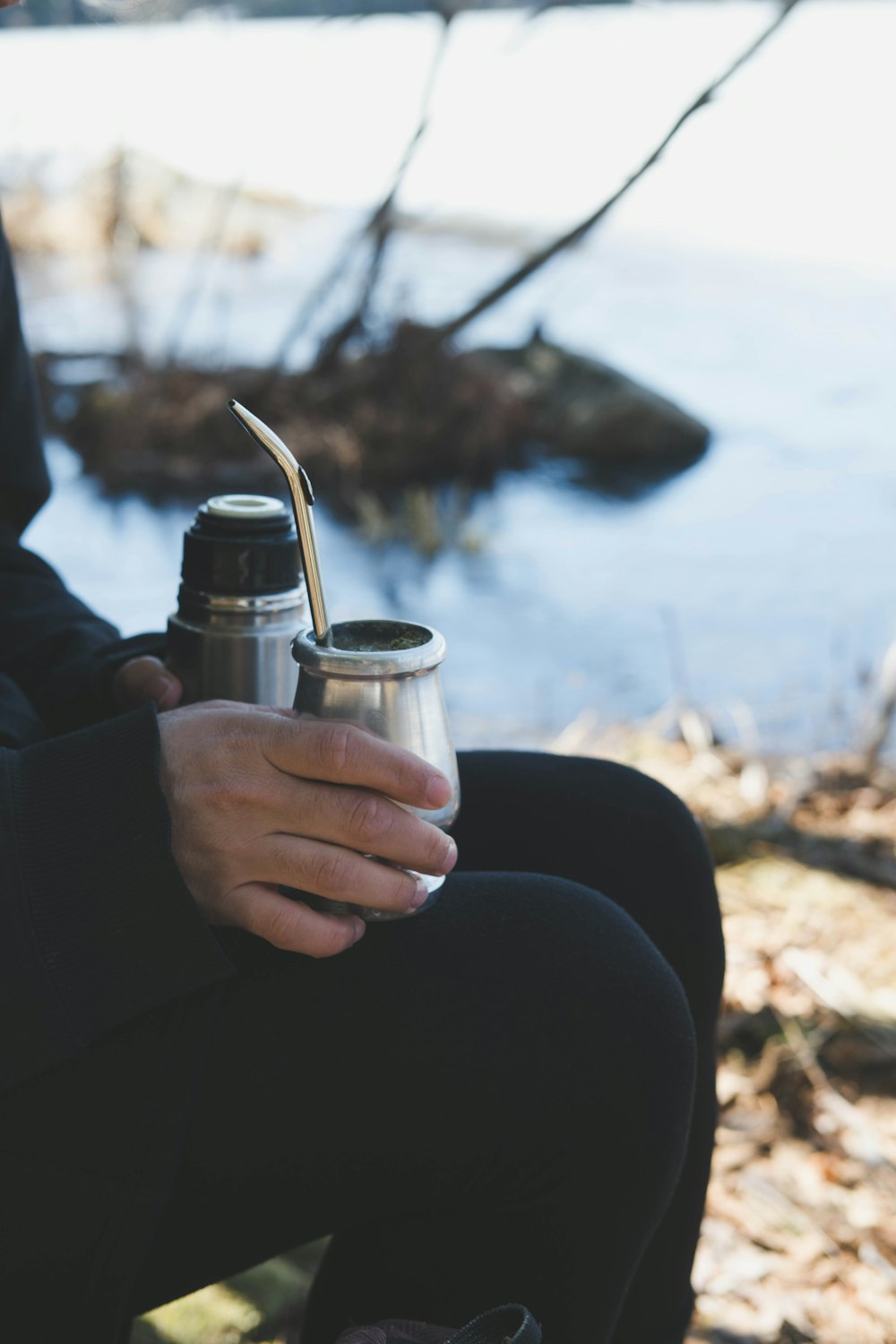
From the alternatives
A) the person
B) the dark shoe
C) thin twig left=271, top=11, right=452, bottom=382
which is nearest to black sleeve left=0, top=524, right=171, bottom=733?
the person

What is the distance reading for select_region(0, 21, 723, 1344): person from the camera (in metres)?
0.81

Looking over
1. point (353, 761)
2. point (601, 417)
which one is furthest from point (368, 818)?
point (601, 417)

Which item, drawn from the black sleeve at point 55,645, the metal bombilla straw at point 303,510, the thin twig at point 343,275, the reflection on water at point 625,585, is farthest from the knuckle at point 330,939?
the thin twig at point 343,275

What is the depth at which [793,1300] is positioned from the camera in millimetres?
1527

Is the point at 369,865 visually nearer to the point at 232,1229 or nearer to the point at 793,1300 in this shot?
the point at 232,1229

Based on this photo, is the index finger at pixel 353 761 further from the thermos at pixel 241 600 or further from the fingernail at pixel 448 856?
the thermos at pixel 241 600

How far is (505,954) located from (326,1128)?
0.51 ft

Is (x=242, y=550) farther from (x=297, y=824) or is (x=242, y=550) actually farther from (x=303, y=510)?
(x=297, y=824)

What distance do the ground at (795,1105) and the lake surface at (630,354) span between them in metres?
0.90

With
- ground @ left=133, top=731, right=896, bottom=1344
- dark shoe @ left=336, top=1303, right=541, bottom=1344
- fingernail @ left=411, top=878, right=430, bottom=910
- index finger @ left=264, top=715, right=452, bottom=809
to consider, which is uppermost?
index finger @ left=264, top=715, right=452, bottom=809

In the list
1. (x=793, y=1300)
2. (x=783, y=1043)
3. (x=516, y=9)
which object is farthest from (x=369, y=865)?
(x=516, y=9)

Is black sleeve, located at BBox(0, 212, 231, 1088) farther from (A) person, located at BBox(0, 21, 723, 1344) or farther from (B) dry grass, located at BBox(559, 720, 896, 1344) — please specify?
(B) dry grass, located at BBox(559, 720, 896, 1344)

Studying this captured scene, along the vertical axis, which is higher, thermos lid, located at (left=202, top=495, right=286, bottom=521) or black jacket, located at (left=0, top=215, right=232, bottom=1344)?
thermos lid, located at (left=202, top=495, right=286, bottom=521)

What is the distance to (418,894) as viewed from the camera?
862 millimetres
